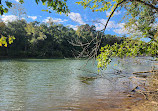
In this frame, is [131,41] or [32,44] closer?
[131,41]

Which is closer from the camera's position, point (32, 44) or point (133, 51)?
point (133, 51)

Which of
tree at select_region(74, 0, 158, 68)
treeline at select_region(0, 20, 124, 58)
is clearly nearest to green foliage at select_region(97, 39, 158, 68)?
tree at select_region(74, 0, 158, 68)

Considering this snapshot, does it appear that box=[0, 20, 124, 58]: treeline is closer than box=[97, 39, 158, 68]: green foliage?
No

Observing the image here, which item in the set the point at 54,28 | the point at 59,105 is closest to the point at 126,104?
the point at 59,105

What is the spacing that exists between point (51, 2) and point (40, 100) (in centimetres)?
443

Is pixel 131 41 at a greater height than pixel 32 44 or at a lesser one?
lesser

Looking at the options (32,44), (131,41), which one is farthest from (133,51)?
(32,44)

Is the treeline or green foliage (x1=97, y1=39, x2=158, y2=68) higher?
the treeline

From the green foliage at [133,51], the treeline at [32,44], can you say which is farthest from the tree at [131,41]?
the treeline at [32,44]

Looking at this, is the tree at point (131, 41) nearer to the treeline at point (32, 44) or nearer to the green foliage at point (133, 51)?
the green foliage at point (133, 51)

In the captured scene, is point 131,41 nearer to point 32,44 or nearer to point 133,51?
point 133,51

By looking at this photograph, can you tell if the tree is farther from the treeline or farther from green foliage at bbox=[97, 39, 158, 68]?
the treeline

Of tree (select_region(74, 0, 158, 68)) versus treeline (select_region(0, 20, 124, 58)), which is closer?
tree (select_region(74, 0, 158, 68))

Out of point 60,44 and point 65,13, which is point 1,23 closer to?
point 60,44
